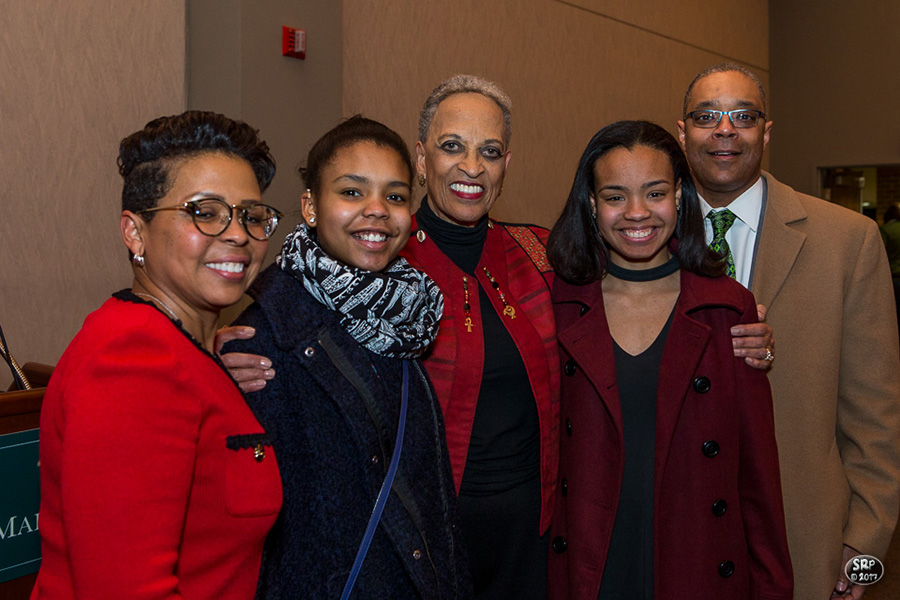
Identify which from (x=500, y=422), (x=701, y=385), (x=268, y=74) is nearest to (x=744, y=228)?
(x=701, y=385)

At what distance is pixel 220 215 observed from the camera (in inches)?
53.0

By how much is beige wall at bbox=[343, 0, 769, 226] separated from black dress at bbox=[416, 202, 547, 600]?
10.3 ft

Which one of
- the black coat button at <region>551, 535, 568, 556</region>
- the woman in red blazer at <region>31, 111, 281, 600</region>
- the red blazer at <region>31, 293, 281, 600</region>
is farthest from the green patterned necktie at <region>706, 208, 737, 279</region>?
the red blazer at <region>31, 293, 281, 600</region>

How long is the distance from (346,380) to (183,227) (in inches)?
19.4

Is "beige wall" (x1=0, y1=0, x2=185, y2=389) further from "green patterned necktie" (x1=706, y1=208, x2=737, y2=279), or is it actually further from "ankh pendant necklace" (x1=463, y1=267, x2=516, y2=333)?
"green patterned necktie" (x1=706, y1=208, x2=737, y2=279)

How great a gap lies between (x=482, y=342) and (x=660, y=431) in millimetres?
515

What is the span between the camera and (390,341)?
5.48ft

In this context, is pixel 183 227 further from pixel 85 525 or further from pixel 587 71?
pixel 587 71

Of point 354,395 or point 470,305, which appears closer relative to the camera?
point 354,395

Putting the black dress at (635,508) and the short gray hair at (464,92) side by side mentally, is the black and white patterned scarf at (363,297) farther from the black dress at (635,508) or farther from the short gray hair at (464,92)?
the short gray hair at (464,92)

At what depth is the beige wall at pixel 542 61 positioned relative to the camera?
5031 mm

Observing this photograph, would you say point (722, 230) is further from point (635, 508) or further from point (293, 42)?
point (293, 42)

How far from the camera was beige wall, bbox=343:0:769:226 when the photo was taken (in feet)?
16.5

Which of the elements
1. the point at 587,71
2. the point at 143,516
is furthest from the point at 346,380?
the point at 587,71
